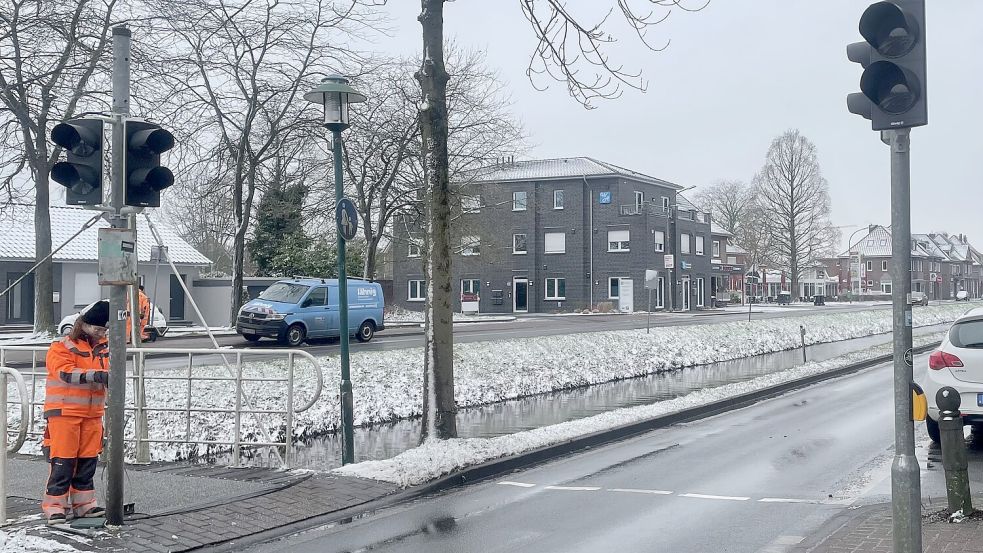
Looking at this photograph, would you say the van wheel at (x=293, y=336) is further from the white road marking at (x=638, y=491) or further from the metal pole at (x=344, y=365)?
the white road marking at (x=638, y=491)

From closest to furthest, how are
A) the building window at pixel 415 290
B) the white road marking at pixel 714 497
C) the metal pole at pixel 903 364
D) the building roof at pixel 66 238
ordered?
the metal pole at pixel 903 364 < the white road marking at pixel 714 497 < the building roof at pixel 66 238 < the building window at pixel 415 290

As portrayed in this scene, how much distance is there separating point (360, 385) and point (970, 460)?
30.8 ft

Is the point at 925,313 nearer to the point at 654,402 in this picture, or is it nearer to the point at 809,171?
the point at 809,171

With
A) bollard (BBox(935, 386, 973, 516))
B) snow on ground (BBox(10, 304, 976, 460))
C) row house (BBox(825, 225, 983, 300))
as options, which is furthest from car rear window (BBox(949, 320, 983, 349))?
row house (BBox(825, 225, 983, 300))

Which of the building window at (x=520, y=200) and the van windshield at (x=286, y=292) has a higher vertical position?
the building window at (x=520, y=200)

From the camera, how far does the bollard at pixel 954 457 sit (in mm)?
6766

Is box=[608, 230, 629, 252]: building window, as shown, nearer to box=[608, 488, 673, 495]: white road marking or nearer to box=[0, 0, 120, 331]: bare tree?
box=[0, 0, 120, 331]: bare tree

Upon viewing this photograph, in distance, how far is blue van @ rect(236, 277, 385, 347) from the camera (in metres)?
25.6

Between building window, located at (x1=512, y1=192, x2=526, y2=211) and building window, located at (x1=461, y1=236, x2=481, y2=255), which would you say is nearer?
building window, located at (x1=461, y1=236, x2=481, y2=255)

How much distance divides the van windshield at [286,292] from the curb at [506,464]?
14177 millimetres

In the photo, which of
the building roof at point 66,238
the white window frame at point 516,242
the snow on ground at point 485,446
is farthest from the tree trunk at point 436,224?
the white window frame at point 516,242

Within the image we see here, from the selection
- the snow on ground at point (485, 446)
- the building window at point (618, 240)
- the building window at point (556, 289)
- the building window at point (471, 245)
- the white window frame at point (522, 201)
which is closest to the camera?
the snow on ground at point (485, 446)

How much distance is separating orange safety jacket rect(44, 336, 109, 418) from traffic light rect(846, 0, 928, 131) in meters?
5.97

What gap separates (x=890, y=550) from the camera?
604cm
